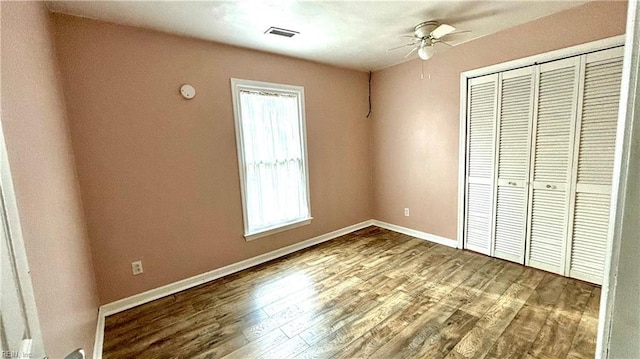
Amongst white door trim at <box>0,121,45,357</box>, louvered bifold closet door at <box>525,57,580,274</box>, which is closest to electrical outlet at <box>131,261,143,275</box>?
white door trim at <box>0,121,45,357</box>

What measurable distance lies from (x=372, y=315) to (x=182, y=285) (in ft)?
6.04

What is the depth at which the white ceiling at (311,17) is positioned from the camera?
195 centimetres

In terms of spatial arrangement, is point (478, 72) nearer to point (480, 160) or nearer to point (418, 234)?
point (480, 160)

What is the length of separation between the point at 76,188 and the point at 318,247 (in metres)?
2.53

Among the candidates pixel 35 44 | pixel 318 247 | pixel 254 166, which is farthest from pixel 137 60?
pixel 318 247

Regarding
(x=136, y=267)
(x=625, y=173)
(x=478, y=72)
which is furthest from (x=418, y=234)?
(x=625, y=173)

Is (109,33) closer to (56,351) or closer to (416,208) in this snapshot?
(56,351)

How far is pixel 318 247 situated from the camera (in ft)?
11.4

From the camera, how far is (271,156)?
310 centimetres

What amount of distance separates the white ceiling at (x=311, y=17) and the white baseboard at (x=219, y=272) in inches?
92.3

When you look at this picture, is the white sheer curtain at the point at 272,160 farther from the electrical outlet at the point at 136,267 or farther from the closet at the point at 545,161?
the closet at the point at 545,161

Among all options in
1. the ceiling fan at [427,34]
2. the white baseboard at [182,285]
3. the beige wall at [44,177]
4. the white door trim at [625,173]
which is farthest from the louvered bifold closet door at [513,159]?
the beige wall at [44,177]

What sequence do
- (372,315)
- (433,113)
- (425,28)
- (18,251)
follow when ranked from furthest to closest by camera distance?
(433,113)
(425,28)
(372,315)
(18,251)

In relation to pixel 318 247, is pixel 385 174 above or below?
above
